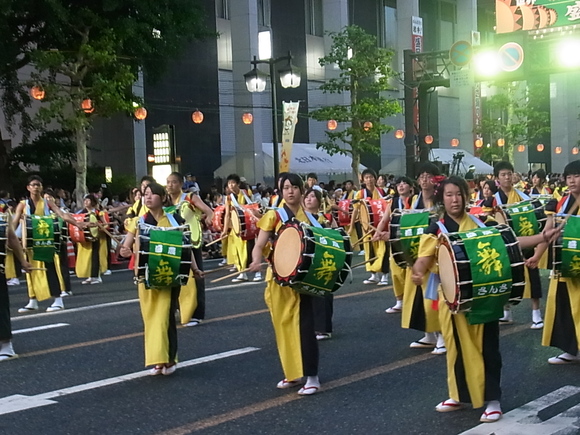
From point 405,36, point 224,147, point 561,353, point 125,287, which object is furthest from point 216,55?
point 561,353

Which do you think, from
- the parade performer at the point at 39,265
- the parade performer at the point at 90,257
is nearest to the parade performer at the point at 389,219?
the parade performer at the point at 39,265

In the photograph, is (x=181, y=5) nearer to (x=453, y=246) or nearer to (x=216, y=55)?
(x=216, y=55)

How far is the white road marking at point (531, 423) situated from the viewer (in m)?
5.61

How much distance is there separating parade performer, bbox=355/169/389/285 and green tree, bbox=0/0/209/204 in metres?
7.77

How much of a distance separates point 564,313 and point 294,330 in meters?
2.34

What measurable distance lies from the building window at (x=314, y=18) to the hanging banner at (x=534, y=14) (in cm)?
1746

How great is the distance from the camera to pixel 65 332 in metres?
9.95

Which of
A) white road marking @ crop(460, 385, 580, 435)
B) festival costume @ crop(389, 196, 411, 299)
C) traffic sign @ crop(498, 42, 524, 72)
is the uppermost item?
traffic sign @ crop(498, 42, 524, 72)

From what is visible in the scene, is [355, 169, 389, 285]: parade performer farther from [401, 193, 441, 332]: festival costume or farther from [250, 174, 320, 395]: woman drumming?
[250, 174, 320, 395]: woman drumming

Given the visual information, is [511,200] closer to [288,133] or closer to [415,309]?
[415,309]

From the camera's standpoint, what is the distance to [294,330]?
668 cm

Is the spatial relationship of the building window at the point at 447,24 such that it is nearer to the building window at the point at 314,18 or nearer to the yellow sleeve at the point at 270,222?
the building window at the point at 314,18

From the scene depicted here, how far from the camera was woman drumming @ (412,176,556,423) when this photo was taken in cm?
579

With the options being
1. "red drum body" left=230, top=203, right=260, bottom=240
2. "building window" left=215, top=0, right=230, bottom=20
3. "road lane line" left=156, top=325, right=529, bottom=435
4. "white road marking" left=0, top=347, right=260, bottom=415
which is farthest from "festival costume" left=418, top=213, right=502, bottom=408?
"building window" left=215, top=0, right=230, bottom=20
